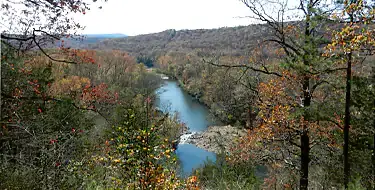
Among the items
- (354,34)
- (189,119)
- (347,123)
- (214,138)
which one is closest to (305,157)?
(347,123)

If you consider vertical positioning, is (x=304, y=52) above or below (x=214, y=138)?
above

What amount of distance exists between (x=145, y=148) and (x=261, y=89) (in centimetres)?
463

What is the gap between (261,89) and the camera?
7.06m

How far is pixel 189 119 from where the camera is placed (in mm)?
24094

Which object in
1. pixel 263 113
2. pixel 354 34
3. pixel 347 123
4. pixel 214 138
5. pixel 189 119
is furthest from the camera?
pixel 189 119

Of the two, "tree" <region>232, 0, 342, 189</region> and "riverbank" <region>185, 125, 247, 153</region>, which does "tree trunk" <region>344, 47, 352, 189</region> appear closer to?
"tree" <region>232, 0, 342, 189</region>

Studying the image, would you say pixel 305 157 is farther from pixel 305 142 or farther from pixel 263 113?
pixel 263 113

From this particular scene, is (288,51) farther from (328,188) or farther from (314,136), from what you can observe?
(328,188)

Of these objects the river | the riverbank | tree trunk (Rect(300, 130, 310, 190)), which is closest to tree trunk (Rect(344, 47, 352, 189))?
tree trunk (Rect(300, 130, 310, 190))

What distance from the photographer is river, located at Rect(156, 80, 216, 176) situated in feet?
51.2

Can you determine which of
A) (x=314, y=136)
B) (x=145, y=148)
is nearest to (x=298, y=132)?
(x=314, y=136)

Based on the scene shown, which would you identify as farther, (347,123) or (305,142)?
(305,142)

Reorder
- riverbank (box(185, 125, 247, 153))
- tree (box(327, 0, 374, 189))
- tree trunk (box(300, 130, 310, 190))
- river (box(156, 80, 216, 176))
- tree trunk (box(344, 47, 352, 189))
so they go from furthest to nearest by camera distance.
A: 1. riverbank (box(185, 125, 247, 153))
2. river (box(156, 80, 216, 176))
3. tree trunk (box(300, 130, 310, 190))
4. tree trunk (box(344, 47, 352, 189))
5. tree (box(327, 0, 374, 189))

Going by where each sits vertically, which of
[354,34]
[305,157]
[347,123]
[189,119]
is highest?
[354,34]
